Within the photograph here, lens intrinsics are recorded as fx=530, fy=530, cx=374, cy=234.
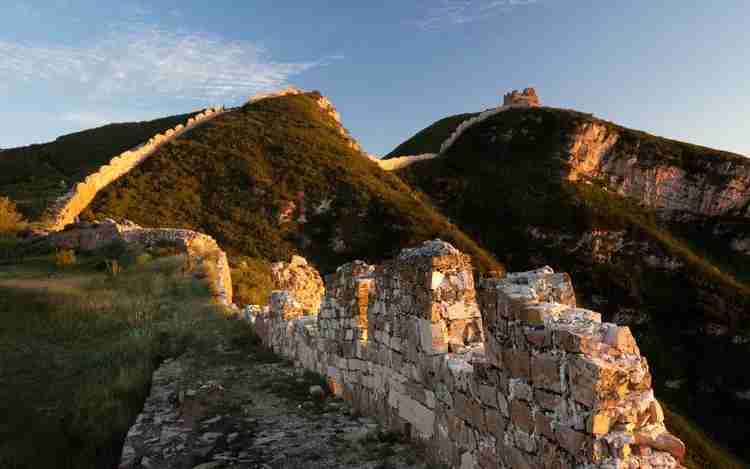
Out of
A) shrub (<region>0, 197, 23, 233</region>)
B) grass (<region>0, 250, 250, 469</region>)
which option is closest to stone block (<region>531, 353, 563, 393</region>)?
grass (<region>0, 250, 250, 469</region>)

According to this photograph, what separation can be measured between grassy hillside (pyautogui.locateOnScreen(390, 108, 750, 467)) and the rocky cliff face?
1.72m

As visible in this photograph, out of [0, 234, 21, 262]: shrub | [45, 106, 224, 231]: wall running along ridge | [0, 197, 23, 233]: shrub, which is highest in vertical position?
[45, 106, 224, 231]: wall running along ridge

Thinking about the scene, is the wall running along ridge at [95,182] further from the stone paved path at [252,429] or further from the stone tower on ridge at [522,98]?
the stone tower on ridge at [522,98]

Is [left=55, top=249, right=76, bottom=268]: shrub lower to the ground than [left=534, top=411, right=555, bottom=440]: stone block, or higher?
higher

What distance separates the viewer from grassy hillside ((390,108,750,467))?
3559cm

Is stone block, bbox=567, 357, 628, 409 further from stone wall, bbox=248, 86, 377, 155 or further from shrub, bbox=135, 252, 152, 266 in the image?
stone wall, bbox=248, 86, 377, 155

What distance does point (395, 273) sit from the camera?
5.70 metres

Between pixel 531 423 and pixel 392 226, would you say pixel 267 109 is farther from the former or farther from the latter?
pixel 531 423

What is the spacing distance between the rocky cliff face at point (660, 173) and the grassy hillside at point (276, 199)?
69.5ft

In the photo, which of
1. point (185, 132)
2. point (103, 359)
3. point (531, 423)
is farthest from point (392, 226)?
point (531, 423)

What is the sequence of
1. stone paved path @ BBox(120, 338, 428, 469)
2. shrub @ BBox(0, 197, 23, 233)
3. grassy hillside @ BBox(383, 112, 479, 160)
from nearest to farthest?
stone paved path @ BBox(120, 338, 428, 469) → shrub @ BBox(0, 197, 23, 233) → grassy hillside @ BBox(383, 112, 479, 160)

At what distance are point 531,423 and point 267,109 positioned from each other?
5989 centimetres

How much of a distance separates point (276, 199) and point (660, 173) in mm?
40543

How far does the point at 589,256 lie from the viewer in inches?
1832
